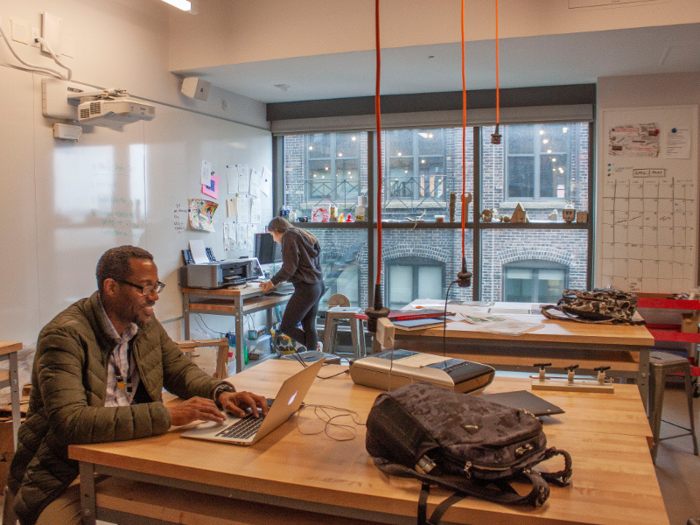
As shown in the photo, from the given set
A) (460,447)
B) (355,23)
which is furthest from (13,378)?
(355,23)

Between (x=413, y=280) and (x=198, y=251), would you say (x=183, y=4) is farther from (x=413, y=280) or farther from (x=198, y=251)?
(x=413, y=280)

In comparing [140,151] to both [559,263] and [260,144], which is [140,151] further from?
[559,263]

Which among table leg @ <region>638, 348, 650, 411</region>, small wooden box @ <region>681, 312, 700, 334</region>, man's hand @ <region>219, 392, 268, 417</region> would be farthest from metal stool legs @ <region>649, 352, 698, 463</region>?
man's hand @ <region>219, 392, 268, 417</region>

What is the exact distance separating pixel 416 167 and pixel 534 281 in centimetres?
155

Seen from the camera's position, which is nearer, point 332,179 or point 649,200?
point 649,200

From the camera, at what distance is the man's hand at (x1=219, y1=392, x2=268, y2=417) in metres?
1.60

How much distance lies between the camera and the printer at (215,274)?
14.3ft

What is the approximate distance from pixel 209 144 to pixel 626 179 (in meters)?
3.44

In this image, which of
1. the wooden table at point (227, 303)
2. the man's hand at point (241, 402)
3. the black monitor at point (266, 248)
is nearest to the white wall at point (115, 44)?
the black monitor at point (266, 248)

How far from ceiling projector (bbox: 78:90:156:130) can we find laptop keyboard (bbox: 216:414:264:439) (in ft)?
7.63

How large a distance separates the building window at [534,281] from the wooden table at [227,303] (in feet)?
7.52

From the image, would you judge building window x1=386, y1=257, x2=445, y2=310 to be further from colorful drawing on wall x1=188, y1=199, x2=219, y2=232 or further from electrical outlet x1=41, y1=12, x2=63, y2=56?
electrical outlet x1=41, y1=12, x2=63, y2=56

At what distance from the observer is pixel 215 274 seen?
4.34 meters

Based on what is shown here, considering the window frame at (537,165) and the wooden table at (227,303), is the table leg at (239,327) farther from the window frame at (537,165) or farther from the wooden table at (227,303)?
the window frame at (537,165)
